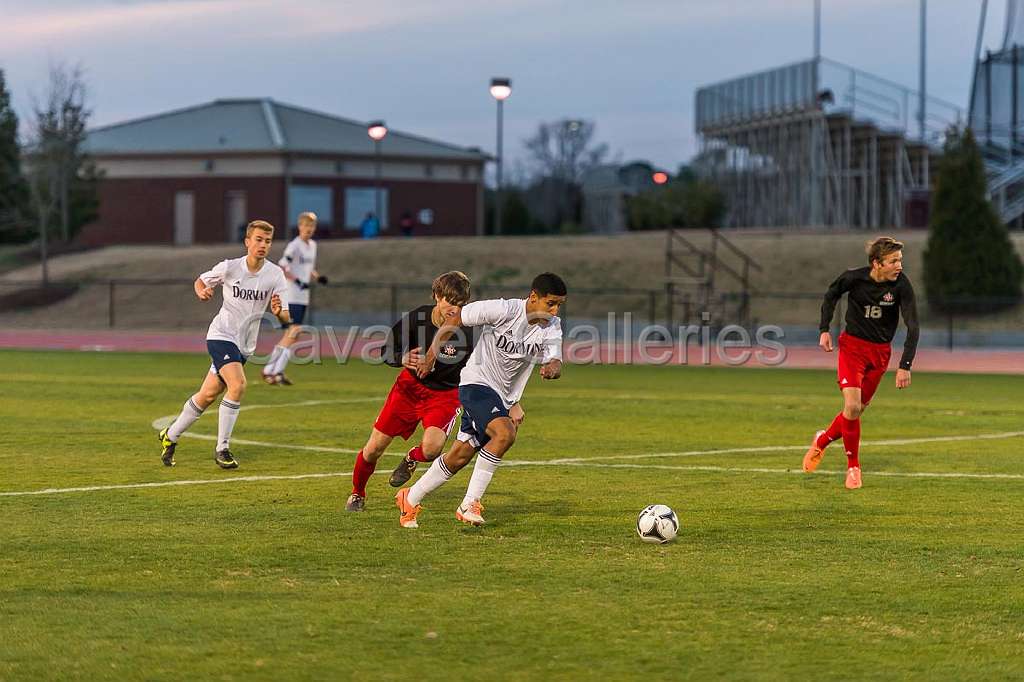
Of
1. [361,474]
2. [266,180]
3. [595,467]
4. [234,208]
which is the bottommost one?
[595,467]

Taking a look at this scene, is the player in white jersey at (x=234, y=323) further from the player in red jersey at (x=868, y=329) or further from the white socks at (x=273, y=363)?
the white socks at (x=273, y=363)

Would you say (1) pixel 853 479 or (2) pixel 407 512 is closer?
(2) pixel 407 512

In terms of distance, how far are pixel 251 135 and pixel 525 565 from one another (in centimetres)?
5646

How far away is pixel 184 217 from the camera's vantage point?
62.1m

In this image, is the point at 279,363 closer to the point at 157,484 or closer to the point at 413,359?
→ the point at 157,484

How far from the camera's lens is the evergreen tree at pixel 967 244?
33.7m

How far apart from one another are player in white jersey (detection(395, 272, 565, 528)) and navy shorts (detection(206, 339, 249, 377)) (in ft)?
10.9

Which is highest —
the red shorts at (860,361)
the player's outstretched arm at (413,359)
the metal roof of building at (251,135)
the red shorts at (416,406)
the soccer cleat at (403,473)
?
the metal roof of building at (251,135)

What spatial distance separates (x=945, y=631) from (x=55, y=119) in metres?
47.2

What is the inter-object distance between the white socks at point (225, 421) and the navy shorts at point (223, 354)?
0.89 ft

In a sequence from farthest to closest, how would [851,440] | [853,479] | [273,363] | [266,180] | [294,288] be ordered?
[266,180], [294,288], [273,363], [851,440], [853,479]

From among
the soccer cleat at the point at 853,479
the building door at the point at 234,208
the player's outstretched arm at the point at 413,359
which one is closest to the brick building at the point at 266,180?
the building door at the point at 234,208

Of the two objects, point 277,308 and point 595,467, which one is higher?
point 277,308

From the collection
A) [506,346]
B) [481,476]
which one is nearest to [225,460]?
[481,476]
